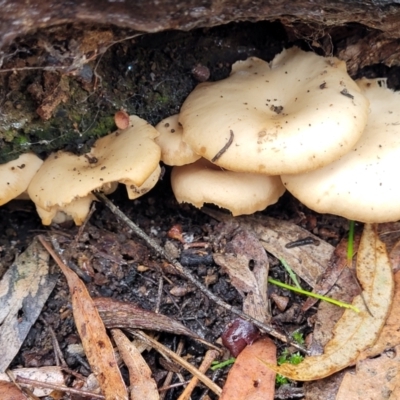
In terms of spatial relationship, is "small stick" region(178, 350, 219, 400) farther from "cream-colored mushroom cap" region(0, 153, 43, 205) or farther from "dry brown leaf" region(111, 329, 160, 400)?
"cream-colored mushroom cap" region(0, 153, 43, 205)

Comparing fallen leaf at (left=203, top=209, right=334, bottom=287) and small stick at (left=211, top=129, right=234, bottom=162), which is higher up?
small stick at (left=211, top=129, right=234, bottom=162)

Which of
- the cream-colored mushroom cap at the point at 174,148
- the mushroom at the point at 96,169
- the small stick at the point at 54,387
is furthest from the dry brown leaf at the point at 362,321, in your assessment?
the mushroom at the point at 96,169

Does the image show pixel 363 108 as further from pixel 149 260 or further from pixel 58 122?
pixel 58 122

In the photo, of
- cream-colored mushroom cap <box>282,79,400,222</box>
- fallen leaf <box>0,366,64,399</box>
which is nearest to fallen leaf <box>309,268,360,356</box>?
cream-colored mushroom cap <box>282,79,400,222</box>

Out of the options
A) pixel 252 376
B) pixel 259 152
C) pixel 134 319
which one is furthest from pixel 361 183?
pixel 134 319

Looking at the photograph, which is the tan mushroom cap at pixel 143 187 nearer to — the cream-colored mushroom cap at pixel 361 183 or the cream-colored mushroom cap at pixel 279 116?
the cream-colored mushroom cap at pixel 279 116

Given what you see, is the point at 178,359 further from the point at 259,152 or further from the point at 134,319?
the point at 259,152
